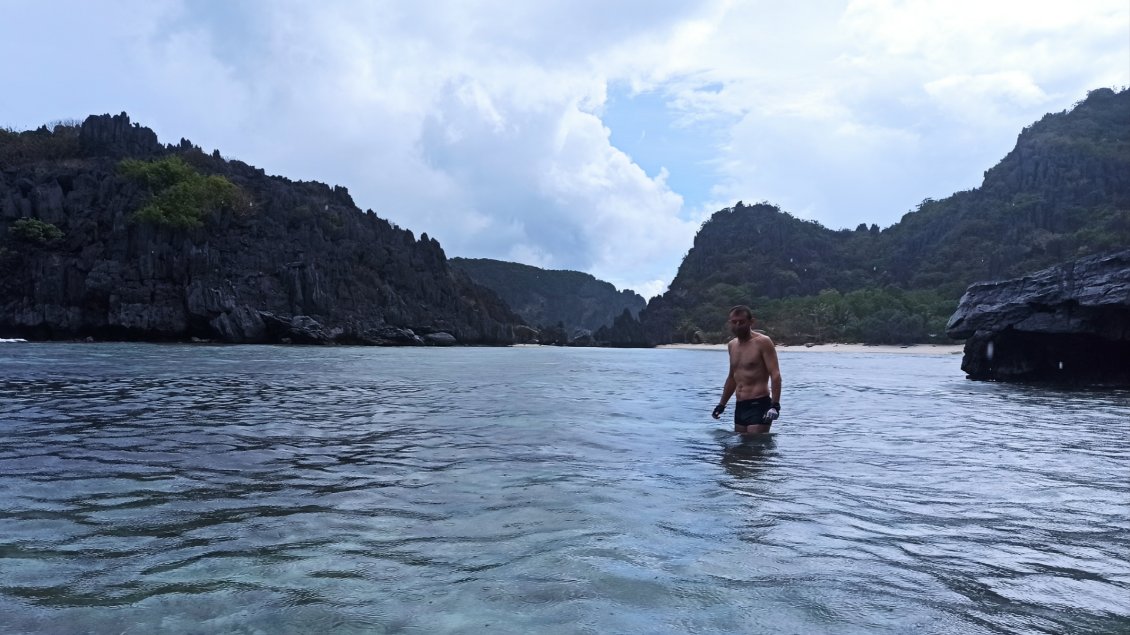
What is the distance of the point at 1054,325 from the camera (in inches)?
897

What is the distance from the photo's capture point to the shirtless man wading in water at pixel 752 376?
10492mm

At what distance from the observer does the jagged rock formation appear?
→ 2648 inches

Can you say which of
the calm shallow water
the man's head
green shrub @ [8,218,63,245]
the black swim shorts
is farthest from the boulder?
the man's head

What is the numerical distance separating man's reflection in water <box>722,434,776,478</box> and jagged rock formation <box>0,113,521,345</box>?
71.8 m

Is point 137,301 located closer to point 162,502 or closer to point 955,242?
point 162,502

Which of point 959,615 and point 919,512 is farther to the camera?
point 919,512

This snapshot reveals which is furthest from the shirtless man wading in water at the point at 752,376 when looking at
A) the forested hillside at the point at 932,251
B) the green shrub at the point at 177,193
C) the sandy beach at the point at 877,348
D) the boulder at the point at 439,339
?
the forested hillside at the point at 932,251

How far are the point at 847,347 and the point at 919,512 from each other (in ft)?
358

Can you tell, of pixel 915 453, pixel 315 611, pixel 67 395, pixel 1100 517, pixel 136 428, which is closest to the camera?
pixel 315 611

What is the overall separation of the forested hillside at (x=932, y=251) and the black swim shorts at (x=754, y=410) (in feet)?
325

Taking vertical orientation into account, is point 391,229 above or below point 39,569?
above

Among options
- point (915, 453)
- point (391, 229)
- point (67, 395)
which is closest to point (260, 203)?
point (391, 229)

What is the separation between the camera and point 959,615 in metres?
3.58

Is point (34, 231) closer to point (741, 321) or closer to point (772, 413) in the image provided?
point (741, 321)
